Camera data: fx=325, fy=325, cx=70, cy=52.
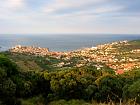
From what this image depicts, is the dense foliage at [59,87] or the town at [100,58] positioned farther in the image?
the town at [100,58]

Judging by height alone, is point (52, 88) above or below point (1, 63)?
below

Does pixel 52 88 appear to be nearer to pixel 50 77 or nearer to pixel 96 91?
pixel 50 77

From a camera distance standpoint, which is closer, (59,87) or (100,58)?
(59,87)

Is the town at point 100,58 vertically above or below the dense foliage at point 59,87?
below

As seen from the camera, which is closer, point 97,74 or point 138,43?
point 97,74

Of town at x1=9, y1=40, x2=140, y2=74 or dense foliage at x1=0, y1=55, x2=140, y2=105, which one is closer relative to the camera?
dense foliage at x1=0, y1=55, x2=140, y2=105

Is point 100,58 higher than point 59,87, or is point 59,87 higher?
point 59,87

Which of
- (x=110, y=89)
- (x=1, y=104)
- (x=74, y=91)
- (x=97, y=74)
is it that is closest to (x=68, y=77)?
(x=74, y=91)

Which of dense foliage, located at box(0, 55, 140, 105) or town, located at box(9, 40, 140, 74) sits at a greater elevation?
dense foliage, located at box(0, 55, 140, 105)
